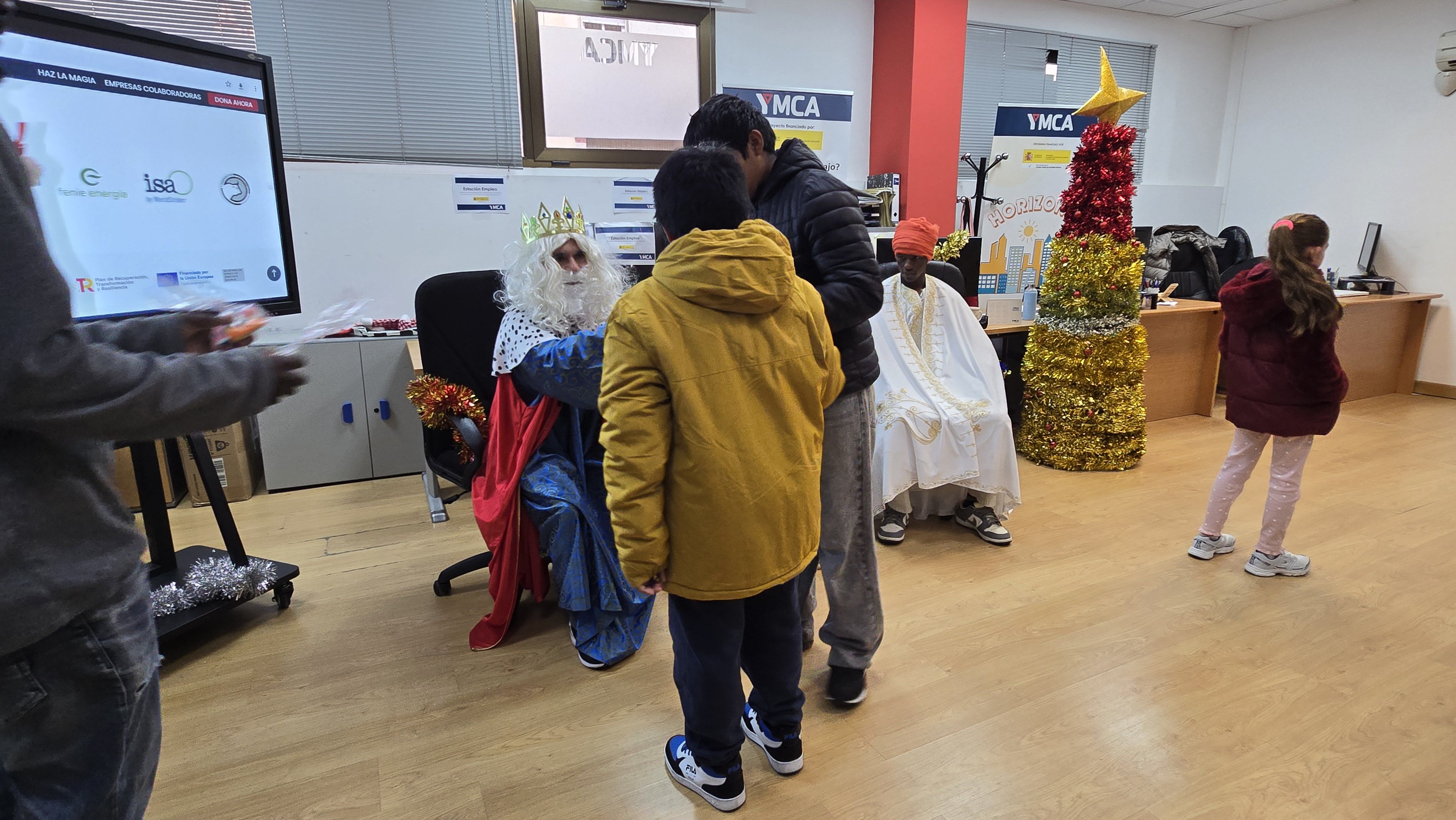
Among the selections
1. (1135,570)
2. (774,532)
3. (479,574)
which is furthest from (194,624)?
(1135,570)

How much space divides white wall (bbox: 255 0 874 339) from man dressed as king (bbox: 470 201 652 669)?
1650 mm

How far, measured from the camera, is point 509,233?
13.8 ft

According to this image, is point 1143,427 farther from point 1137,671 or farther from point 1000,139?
point 1000,139

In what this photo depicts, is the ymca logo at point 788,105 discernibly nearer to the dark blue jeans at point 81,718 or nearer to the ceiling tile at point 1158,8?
the ceiling tile at point 1158,8

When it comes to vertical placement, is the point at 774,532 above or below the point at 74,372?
below

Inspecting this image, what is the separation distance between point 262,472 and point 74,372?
134 inches

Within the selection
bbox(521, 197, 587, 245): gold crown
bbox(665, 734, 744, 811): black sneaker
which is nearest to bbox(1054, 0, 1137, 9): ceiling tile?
bbox(521, 197, 587, 245): gold crown

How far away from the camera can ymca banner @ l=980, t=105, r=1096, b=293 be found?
5.18m

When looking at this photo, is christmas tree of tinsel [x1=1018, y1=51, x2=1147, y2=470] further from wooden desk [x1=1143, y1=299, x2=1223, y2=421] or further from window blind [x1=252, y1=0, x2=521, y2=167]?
window blind [x1=252, y1=0, x2=521, y2=167]

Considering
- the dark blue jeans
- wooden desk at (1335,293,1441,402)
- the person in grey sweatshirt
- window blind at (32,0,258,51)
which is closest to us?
the person in grey sweatshirt

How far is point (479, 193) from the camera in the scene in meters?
4.09

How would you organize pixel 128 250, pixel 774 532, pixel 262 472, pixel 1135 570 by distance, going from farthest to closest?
pixel 262 472
pixel 1135 570
pixel 128 250
pixel 774 532

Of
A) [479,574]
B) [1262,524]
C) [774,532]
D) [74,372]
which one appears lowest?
[479,574]

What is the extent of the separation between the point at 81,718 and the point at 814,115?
15.9 feet
